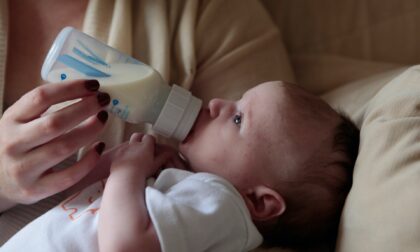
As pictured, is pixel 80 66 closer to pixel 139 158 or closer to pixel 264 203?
pixel 139 158

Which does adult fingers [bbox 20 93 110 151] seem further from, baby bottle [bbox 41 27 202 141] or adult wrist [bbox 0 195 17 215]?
adult wrist [bbox 0 195 17 215]

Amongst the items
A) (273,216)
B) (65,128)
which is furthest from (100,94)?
(273,216)

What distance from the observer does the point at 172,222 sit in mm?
755

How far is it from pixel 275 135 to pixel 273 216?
0.45 feet

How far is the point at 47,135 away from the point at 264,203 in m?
0.37

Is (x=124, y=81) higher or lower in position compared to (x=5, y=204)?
higher

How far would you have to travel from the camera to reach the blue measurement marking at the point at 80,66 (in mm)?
877

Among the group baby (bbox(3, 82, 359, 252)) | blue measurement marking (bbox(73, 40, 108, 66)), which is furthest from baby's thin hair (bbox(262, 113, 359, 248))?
blue measurement marking (bbox(73, 40, 108, 66))

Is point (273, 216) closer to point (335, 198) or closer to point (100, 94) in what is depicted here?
point (335, 198)

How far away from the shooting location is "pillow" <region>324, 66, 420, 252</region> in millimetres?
738

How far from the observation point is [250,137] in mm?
903

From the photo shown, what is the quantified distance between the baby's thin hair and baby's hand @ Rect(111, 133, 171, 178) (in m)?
0.23

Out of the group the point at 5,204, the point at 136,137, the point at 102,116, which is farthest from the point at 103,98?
the point at 5,204

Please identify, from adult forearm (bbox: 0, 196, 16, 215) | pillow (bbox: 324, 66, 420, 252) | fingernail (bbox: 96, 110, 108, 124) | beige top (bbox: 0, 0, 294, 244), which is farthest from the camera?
beige top (bbox: 0, 0, 294, 244)
